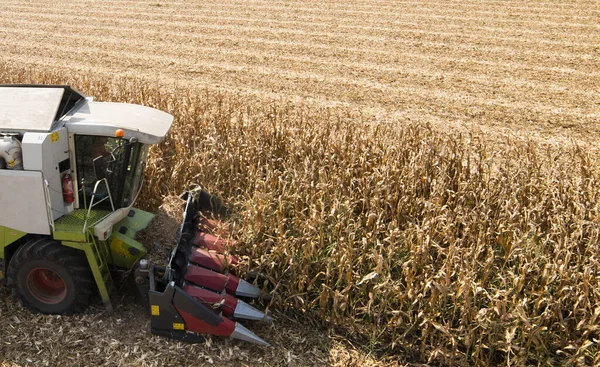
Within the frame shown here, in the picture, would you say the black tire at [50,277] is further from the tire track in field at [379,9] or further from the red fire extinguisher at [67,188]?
the tire track in field at [379,9]

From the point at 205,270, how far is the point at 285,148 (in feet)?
6.53

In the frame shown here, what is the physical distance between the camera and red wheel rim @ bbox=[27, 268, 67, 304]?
Result: 4301mm

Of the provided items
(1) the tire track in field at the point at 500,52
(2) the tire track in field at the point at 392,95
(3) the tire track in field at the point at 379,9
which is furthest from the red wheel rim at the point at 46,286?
(3) the tire track in field at the point at 379,9

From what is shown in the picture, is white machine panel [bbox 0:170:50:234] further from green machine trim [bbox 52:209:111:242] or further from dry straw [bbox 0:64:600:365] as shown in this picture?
dry straw [bbox 0:64:600:365]

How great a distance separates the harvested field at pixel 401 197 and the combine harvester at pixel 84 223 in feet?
0.80

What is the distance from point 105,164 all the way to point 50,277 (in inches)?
41.1

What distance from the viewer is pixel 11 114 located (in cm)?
407

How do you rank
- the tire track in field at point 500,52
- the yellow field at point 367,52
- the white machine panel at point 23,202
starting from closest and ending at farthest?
the white machine panel at point 23,202
the yellow field at point 367,52
the tire track in field at point 500,52

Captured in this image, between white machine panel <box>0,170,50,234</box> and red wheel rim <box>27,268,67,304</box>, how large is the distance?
16.5 inches

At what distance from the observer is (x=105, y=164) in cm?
414

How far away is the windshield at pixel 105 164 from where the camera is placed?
13.4 ft

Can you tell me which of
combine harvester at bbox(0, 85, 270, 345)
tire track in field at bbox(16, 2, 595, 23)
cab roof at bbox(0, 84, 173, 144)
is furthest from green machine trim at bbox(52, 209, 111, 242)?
tire track in field at bbox(16, 2, 595, 23)

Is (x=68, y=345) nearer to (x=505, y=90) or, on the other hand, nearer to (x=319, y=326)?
(x=319, y=326)

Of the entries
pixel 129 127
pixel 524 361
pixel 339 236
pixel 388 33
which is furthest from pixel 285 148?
pixel 388 33
